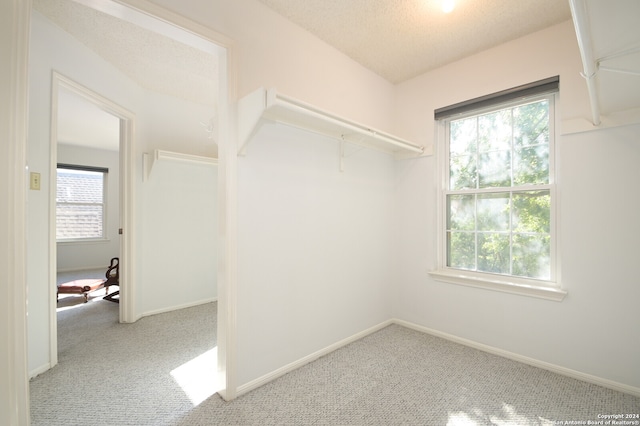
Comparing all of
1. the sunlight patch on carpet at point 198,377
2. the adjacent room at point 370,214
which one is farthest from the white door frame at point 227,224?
the sunlight patch on carpet at point 198,377

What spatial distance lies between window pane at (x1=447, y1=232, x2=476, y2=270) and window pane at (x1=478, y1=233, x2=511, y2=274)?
0.06 metres

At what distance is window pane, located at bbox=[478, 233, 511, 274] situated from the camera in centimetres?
237

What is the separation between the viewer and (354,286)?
258cm

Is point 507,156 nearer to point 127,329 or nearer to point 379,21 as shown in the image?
point 379,21

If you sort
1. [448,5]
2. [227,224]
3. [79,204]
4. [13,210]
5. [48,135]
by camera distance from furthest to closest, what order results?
[79,204], [48,135], [448,5], [227,224], [13,210]

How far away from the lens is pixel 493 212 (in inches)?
96.2

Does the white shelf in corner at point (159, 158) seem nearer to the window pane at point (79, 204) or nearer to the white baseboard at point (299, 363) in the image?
the white baseboard at point (299, 363)

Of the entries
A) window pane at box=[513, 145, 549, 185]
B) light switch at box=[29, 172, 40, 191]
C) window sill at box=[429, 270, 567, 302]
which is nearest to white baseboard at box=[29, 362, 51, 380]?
light switch at box=[29, 172, 40, 191]

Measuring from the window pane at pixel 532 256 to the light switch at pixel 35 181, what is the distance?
3.68m

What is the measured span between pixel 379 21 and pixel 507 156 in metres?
1.52

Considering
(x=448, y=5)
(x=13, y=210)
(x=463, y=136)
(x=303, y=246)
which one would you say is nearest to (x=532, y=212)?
(x=463, y=136)

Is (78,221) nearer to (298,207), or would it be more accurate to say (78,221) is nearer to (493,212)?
(298,207)

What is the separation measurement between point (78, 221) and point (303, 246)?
6126 millimetres

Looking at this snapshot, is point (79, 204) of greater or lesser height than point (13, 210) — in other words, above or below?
above
